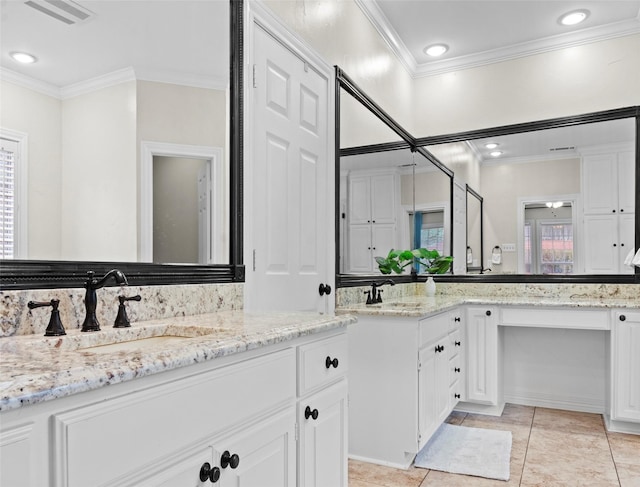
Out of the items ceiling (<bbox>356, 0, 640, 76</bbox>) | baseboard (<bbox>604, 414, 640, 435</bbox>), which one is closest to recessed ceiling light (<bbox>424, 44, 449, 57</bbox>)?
ceiling (<bbox>356, 0, 640, 76</bbox>)

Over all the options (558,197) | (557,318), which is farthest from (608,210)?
(557,318)

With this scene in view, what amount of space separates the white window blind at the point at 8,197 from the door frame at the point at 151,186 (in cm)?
41

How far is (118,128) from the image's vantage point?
62.3 inches

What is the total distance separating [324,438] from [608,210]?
122 inches

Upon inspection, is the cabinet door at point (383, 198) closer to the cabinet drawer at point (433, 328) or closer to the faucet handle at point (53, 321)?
the cabinet drawer at point (433, 328)

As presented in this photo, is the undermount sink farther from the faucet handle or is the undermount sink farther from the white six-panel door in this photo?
the white six-panel door

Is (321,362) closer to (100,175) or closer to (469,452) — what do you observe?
(100,175)

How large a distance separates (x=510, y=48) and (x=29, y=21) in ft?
12.6

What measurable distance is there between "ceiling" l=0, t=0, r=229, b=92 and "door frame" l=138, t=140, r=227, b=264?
0.80ft

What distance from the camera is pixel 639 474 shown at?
2564 millimetres

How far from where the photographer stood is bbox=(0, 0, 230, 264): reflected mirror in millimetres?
1346

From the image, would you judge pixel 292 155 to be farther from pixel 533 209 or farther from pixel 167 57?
pixel 533 209

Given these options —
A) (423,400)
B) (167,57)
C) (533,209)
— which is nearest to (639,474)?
(423,400)

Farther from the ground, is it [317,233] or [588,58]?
[588,58]
